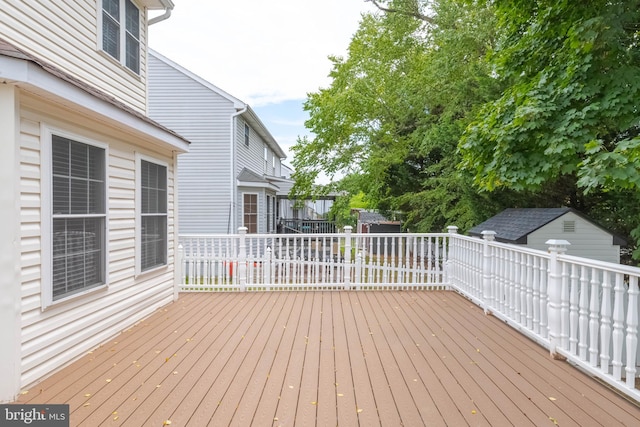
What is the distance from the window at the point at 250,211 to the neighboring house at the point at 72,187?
6.19 m

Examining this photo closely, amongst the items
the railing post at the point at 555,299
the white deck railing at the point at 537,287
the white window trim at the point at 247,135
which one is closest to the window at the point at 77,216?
the white deck railing at the point at 537,287

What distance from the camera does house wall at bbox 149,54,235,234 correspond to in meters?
11.0

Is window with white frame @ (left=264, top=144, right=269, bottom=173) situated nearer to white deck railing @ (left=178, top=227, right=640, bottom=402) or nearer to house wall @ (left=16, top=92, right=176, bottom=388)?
white deck railing @ (left=178, top=227, right=640, bottom=402)

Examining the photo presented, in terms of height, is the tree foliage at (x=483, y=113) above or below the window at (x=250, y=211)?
above

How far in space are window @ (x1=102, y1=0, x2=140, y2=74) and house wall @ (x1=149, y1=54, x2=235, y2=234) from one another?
5.62 meters

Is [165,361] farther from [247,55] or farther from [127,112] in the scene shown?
[247,55]

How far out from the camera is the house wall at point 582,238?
528cm

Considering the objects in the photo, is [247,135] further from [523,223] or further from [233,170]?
[523,223]

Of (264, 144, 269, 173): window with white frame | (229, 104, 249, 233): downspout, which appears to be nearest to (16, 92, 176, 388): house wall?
(229, 104, 249, 233): downspout

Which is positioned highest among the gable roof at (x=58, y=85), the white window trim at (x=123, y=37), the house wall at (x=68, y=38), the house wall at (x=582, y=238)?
the white window trim at (x=123, y=37)

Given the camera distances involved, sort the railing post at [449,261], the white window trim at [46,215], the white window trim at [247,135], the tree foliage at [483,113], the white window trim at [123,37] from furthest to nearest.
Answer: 1. the white window trim at [247,135]
2. the railing post at [449,261]
3. the white window trim at [123,37]
4. the tree foliage at [483,113]
5. the white window trim at [46,215]

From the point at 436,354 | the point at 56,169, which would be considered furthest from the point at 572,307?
the point at 56,169

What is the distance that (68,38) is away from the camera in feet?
12.7

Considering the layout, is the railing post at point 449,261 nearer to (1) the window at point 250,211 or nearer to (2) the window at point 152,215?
(2) the window at point 152,215
